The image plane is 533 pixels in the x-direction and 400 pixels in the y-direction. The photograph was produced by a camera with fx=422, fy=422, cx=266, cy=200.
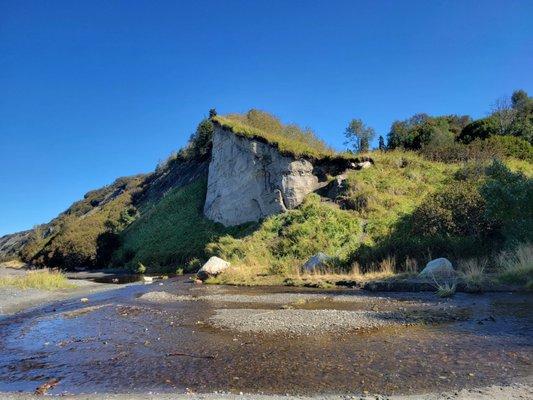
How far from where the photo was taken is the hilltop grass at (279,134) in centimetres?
3862

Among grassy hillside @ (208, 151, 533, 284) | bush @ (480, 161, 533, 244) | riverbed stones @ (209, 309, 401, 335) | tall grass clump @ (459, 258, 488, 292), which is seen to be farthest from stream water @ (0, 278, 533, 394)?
grassy hillside @ (208, 151, 533, 284)

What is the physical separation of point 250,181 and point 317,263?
19118 mm

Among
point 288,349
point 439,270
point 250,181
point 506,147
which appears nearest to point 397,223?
point 439,270

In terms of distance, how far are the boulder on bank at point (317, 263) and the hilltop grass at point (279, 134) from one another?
15.6m

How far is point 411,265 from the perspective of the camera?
20219mm

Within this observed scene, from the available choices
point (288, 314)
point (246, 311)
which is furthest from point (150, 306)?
point (288, 314)

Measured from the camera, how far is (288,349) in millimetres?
9094

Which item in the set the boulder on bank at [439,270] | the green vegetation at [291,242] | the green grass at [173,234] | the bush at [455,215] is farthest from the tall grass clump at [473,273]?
the green grass at [173,234]

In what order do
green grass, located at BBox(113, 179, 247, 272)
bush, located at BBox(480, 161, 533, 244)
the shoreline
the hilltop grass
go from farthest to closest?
green grass, located at BBox(113, 179, 247, 272) → the hilltop grass → bush, located at BBox(480, 161, 533, 244) → the shoreline

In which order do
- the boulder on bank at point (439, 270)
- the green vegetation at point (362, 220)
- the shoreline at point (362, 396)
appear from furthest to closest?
the green vegetation at point (362, 220)
the boulder on bank at point (439, 270)
the shoreline at point (362, 396)

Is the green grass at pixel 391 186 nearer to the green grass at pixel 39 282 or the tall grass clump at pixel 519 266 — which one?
the tall grass clump at pixel 519 266

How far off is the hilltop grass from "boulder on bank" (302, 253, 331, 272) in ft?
51.1

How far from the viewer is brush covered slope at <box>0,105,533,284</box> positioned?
2014 centimetres

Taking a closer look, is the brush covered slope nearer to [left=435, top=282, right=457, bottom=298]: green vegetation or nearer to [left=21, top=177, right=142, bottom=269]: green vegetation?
[left=21, top=177, right=142, bottom=269]: green vegetation
